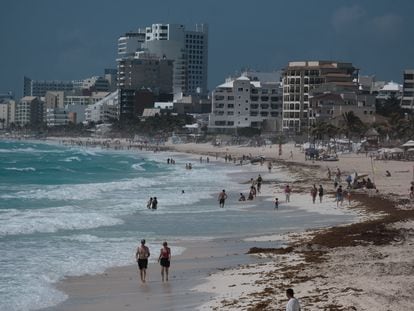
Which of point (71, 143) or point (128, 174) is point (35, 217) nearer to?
point (128, 174)

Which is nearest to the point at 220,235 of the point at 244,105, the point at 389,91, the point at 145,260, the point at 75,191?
the point at 145,260

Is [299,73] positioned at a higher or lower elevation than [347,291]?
higher

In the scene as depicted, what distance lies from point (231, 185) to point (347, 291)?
110ft

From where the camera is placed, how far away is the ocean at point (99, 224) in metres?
18.1

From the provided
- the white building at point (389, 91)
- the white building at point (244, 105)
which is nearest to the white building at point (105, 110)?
the white building at point (244, 105)

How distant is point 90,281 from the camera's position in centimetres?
1742

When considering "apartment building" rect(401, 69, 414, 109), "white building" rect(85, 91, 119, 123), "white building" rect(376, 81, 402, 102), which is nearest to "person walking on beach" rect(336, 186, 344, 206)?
"apartment building" rect(401, 69, 414, 109)

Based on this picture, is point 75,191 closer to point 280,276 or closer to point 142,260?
point 142,260

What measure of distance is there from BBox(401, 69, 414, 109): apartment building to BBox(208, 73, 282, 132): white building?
1722 cm

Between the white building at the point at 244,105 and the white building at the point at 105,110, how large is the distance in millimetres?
49915

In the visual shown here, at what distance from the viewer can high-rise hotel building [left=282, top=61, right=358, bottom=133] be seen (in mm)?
104125

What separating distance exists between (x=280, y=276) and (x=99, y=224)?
39.5ft

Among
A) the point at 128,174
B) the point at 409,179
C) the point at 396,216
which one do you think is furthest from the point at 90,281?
the point at 128,174

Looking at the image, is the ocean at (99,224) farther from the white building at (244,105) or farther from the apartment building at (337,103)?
the white building at (244,105)
